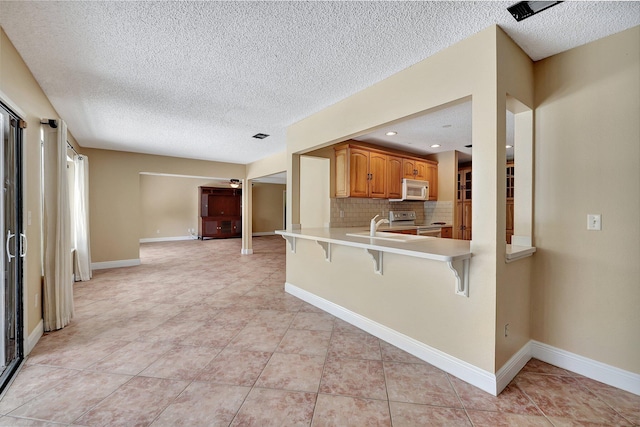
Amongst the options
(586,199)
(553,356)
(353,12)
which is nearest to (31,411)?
(353,12)

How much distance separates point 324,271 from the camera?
334 centimetres

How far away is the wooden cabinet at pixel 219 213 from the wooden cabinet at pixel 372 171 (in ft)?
25.2

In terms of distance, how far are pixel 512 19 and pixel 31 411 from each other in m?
3.77

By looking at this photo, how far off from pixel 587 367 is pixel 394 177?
3.33m

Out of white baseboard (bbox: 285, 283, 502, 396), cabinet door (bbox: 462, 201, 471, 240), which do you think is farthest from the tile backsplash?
white baseboard (bbox: 285, 283, 502, 396)

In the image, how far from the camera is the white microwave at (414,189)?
4750 mm

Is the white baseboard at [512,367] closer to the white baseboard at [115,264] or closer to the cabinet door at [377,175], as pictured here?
the cabinet door at [377,175]

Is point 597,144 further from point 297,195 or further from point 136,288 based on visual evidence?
point 136,288

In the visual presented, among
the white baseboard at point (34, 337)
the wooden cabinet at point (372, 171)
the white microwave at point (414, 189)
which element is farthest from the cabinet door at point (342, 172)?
the white baseboard at point (34, 337)

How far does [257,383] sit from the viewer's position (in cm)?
192

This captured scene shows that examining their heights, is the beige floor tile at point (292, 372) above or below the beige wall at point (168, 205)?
below

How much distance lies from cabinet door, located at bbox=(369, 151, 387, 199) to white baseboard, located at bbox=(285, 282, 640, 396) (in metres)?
2.39

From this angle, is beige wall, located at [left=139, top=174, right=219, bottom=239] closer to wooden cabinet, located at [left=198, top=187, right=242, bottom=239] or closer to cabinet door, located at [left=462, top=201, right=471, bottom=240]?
wooden cabinet, located at [left=198, top=187, right=242, bottom=239]

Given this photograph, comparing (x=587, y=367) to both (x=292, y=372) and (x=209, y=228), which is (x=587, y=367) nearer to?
(x=292, y=372)
